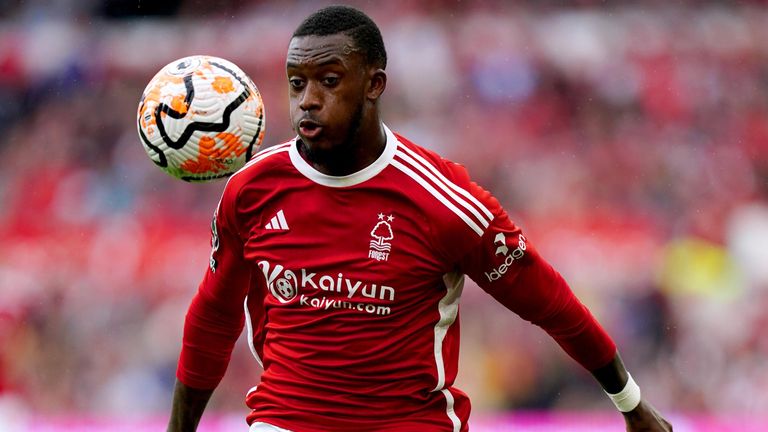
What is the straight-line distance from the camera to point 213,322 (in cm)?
438

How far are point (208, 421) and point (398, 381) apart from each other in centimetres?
414

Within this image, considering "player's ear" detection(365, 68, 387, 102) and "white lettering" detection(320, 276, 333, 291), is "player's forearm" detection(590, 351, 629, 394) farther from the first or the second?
"player's ear" detection(365, 68, 387, 102)

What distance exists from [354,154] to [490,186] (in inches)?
315

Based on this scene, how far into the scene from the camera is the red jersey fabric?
3953 mm

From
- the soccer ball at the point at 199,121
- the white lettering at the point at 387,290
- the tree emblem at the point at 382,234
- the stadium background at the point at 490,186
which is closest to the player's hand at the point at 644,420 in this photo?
the white lettering at the point at 387,290

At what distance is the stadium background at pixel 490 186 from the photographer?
1046cm

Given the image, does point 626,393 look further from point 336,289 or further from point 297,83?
point 297,83

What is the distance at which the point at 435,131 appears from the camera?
12.6 m

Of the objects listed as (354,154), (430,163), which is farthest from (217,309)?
(430,163)

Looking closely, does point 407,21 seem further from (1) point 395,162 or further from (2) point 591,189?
(1) point 395,162

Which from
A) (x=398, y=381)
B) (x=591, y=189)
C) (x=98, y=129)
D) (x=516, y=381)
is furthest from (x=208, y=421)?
(x=98, y=129)

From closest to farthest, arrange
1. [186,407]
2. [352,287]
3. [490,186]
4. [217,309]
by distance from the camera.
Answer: [352,287] < [217,309] < [186,407] < [490,186]

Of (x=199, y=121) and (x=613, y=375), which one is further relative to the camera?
(x=613, y=375)

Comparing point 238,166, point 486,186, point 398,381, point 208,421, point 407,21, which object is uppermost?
point 407,21
